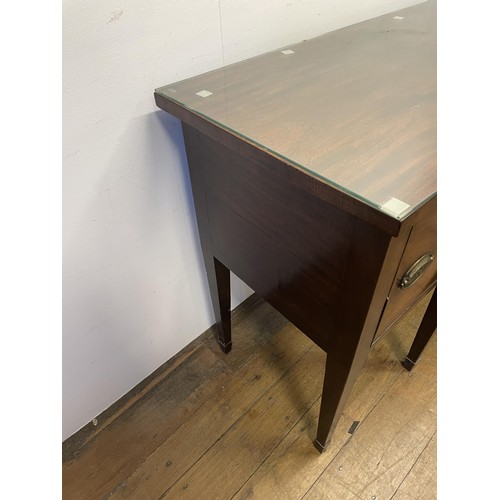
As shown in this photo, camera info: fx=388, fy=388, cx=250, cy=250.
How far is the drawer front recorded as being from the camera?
479mm

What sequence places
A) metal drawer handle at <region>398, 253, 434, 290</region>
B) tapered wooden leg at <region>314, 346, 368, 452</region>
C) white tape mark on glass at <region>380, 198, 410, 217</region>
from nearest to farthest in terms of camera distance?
white tape mark on glass at <region>380, 198, 410, 217</region> → metal drawer handle at <region>398, 253, 434, 290</region> → tapered wooden leg at <region>314, 346, 368, 452</region>

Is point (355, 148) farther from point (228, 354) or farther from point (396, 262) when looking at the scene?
point (228, 354)

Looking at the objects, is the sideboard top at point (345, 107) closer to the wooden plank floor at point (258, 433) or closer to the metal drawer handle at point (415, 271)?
the metal drawer handle at point (415, 271)

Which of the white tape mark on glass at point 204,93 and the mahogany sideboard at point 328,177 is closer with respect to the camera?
the mahogany sideboard at point 328,177

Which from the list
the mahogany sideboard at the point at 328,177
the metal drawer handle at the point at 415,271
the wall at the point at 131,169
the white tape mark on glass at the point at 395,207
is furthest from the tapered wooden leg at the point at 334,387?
the wall at the point at 131,169

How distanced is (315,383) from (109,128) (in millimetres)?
827

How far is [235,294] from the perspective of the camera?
1.22 meters

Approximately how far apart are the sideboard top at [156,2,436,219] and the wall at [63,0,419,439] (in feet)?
0.18

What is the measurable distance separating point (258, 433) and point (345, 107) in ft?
2.59

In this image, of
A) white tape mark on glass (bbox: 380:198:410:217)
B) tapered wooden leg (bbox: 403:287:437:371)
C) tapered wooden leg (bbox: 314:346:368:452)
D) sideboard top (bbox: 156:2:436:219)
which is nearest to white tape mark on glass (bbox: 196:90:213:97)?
sideboard top (bbox: 156:2:436:219)

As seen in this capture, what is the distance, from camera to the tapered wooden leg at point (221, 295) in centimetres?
92

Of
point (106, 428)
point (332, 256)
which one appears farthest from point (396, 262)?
point (106, 428)

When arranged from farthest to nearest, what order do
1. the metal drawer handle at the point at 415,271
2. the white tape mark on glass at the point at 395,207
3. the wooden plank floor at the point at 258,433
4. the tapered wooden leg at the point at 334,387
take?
the wooden plank floor at the point at 258,433 → the tapered wooden leg at the point at 334,387 → the metal drawer handle at the point at 415,271 → the white tape mark on glass at the point at 395,207

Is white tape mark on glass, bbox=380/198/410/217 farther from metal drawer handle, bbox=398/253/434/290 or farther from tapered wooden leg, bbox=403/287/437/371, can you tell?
tapered wooden leg, bbox=403/287/437/371
